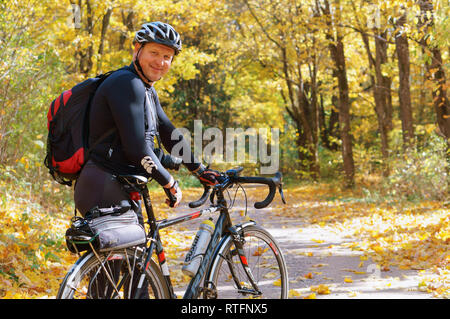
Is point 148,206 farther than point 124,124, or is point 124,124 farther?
point 148,206

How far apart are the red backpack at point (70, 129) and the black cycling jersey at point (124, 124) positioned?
2.4 inches

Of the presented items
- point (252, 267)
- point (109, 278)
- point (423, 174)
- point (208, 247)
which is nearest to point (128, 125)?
point (109, 278)

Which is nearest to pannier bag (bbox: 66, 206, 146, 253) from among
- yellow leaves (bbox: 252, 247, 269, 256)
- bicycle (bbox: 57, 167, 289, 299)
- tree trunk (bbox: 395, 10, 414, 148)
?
bicycle (bbox: 57, 167, 289, 299)

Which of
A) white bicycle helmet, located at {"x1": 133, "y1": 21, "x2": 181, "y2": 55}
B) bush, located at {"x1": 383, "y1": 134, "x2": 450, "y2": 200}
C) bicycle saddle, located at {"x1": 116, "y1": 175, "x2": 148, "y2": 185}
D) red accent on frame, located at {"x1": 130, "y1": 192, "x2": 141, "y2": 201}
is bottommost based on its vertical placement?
A: bush, located at {"x1": 383, "y1": 134, "x2": 450, "y2": 200}

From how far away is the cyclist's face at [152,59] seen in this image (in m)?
3.34

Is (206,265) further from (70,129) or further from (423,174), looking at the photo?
(423,174)

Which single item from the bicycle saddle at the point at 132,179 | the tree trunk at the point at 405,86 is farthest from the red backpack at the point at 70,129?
the tree trunk at the point at 405,86

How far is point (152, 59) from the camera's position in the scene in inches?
132

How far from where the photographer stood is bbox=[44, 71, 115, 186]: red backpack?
3133 mm

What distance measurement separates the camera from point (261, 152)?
112 feet

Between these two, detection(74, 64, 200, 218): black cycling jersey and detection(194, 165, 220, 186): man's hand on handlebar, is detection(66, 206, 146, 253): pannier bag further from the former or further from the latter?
→ detection(194, 165, 220, 186): man's hand on handlebar

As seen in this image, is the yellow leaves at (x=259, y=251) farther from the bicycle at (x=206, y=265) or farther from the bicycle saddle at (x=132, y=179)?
the bicycle saddle at (x=132, y=179)

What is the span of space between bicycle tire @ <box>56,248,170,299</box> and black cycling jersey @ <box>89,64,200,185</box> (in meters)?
0.52

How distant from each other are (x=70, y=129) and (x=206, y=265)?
4.17 ft
